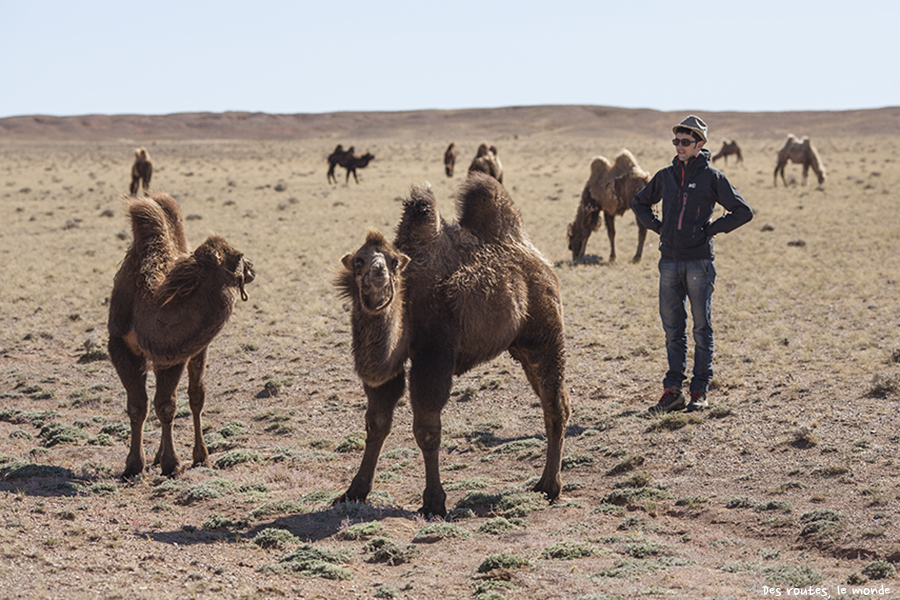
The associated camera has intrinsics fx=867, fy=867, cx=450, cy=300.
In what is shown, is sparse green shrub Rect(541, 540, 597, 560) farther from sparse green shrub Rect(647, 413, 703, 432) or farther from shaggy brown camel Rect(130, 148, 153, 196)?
shaggy brown camel Rect(130, 148, 153, 196)

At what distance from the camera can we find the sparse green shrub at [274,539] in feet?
19.1

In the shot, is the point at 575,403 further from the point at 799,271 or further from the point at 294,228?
the point at 294,228

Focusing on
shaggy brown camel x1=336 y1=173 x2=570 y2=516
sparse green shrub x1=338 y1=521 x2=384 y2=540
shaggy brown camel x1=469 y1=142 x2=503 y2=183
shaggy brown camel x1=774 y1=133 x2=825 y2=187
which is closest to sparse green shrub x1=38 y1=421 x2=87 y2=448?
shaggy brown camel x1=336 y1=173 x2=570 y2=516

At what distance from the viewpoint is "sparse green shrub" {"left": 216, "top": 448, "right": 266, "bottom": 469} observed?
313 inches

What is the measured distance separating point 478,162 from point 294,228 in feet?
19.0

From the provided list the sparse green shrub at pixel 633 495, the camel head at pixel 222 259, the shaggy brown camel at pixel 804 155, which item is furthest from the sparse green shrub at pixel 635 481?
the shaggy brown camel at pixel 804 155

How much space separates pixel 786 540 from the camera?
5820 mm

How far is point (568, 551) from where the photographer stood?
560cm

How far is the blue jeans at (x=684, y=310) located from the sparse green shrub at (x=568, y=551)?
11.9ft

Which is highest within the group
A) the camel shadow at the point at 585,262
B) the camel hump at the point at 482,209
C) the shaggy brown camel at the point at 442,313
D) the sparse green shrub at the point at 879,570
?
the camel hump at the point at 482,209

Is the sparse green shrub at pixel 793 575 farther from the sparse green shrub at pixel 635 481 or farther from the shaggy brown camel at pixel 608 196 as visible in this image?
the shaggy brown camel at pixel 608 196

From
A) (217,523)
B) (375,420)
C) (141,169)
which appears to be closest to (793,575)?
(375,420)

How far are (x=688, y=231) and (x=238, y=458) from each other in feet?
15.8

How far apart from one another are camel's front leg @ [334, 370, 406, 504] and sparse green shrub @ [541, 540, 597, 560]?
147 centimetres
